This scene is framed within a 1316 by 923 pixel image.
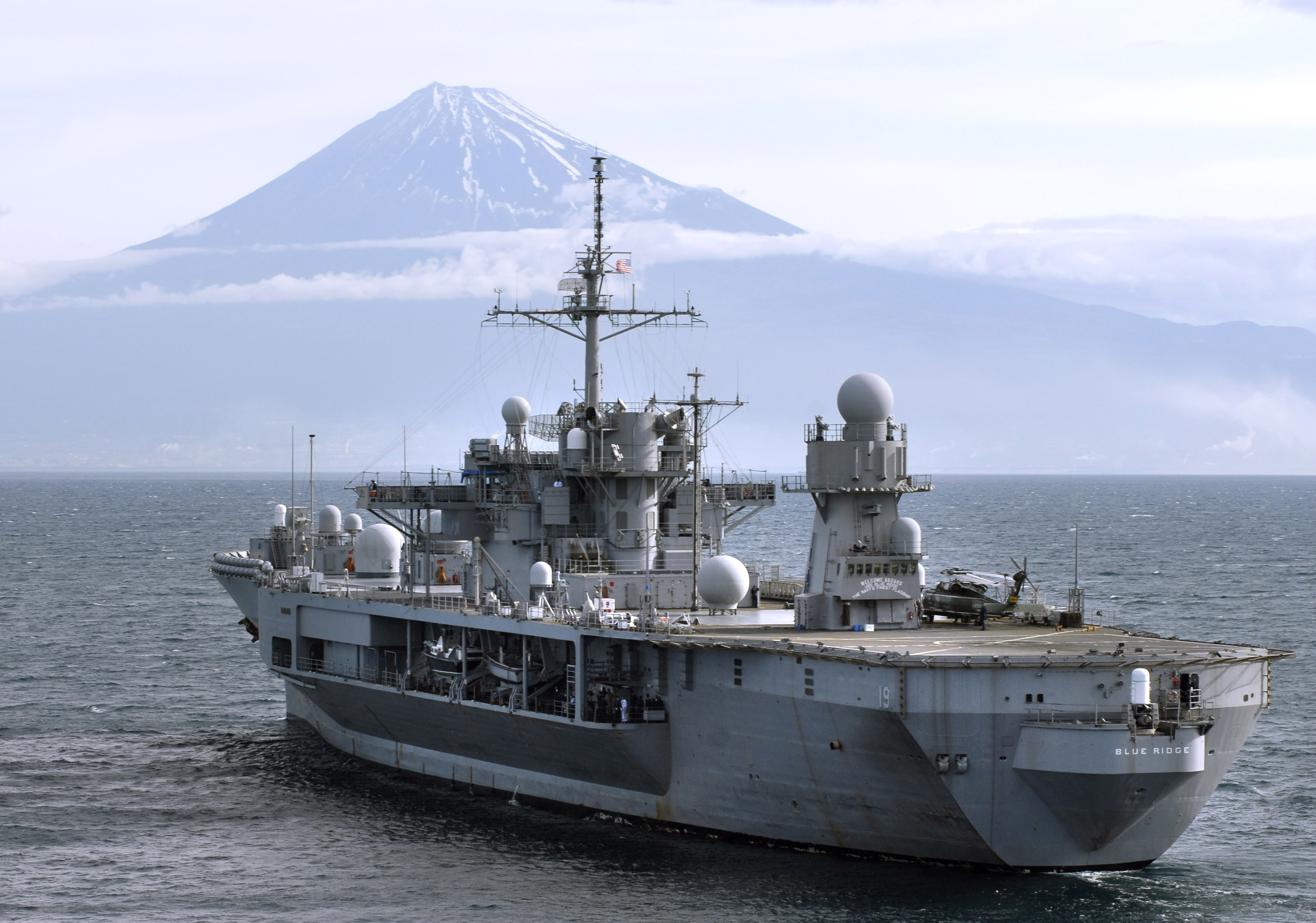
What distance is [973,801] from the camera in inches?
1147

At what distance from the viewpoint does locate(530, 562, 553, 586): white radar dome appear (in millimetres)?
35812

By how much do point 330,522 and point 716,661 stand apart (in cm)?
2122

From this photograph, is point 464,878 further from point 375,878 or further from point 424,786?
point 424,786

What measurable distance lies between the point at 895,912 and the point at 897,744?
3046 mm

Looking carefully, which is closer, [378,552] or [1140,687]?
[1140,687]

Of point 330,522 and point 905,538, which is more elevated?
point 905,538

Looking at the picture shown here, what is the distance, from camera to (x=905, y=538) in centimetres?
3375

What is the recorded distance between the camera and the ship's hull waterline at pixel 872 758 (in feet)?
94.0

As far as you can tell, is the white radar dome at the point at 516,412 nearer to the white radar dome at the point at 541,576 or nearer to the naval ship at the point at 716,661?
the naval ship at the point at 716,661

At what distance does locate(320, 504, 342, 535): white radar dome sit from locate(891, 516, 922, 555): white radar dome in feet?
69.9

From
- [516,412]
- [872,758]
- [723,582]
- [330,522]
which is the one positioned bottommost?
[872,758]

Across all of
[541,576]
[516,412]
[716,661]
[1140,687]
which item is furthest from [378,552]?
[1140,687]

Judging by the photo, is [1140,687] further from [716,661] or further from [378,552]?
[378,552]

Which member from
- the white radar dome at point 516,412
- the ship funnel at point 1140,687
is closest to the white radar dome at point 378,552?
the white radar dome at point 516,412
